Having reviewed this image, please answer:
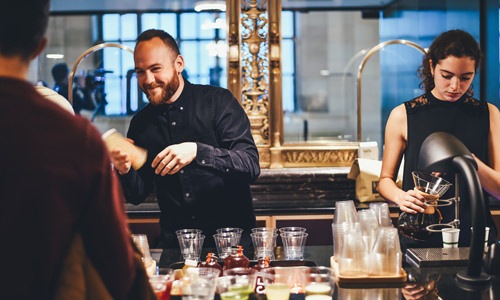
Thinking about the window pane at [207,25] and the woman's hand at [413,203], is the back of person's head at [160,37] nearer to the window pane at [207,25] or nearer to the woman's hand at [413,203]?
the woman's hand at [413,203]

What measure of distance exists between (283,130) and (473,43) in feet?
6.23

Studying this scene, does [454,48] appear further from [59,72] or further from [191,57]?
[59,72]

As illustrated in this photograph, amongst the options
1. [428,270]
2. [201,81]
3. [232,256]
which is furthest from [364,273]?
[201,81]

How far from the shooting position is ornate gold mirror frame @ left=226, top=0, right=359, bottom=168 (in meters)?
4.41

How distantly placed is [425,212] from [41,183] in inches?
69.4

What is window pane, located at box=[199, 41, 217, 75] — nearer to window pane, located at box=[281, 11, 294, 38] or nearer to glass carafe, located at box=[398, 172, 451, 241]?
window pane, located at box=[281, 11, 294, 38]

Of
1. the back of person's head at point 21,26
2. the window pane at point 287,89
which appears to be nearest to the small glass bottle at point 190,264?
the back of person's head at point 21,26

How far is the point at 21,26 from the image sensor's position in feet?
3.55

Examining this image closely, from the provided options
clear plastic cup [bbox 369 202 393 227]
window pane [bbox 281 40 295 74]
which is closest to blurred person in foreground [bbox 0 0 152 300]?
clear plastic cup [bbox 369 202 393 227]

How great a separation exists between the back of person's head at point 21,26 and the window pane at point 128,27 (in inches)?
188

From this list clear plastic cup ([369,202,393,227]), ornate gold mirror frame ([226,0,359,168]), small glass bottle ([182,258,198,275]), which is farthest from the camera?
ornate gold mirror frame ([226,0,359,168])

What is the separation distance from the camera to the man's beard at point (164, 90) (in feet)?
9.39

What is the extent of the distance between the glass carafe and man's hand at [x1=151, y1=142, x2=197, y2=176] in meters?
0.88

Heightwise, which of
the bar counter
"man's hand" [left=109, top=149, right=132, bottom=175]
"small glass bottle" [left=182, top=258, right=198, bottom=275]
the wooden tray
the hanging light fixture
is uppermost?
the hanging light fixture
